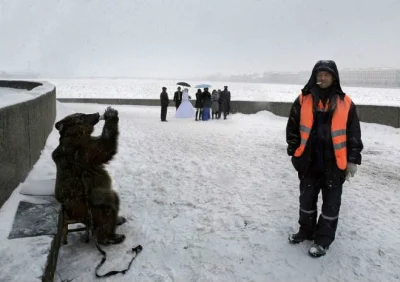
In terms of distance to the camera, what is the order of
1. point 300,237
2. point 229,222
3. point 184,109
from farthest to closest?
point 184,109, point 229,222, point 300,237

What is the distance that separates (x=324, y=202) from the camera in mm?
3869

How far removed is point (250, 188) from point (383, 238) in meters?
2.28

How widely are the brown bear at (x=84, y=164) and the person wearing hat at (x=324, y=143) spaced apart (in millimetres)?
1905

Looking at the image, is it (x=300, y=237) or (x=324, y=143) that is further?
(x=300, y=237)

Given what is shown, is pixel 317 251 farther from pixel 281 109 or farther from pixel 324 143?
pixel 281 109

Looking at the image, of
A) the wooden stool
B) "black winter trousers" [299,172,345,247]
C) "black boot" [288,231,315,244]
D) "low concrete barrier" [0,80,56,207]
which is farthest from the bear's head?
"black boot" [288,231,315,244]

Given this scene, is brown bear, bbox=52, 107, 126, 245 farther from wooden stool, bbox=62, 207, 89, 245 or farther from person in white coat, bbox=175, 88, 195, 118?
person in white coat, bbox=175, 88, 195, 118

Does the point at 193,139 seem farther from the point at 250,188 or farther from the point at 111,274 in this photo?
the point at 111,274

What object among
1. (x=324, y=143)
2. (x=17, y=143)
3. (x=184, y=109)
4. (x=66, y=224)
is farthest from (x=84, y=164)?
(x=184, y=109)

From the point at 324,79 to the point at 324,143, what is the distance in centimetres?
64

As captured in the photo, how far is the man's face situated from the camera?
3.66m

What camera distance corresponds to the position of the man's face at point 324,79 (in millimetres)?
3664

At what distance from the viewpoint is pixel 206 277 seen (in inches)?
135

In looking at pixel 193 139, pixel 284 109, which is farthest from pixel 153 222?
pixel 284 109
